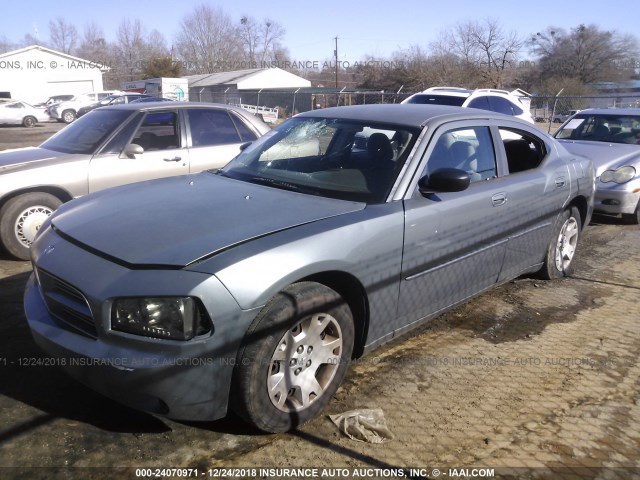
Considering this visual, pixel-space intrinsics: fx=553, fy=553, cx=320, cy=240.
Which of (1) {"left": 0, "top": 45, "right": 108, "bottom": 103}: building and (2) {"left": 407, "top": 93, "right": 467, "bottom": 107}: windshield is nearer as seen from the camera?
(2) {"left": 407, "top": 93, "right": 467, "bottom": 107}: windshield

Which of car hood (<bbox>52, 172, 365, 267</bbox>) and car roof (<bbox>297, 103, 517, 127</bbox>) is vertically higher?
car roof (<bbox>297, 103, 517, 127</bbox>)

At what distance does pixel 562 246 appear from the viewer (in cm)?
538

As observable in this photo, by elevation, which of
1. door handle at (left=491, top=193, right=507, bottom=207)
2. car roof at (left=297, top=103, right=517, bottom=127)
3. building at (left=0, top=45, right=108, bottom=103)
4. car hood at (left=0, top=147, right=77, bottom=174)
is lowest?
door handle at (left=491, top=193, right=507, bottom=207)

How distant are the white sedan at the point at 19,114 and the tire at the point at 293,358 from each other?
3156cm

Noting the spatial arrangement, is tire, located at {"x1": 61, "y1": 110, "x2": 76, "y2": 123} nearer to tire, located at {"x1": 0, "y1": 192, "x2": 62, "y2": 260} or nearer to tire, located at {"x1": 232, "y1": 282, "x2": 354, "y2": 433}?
tire, located at {"x1": 0, "y1": 192, "x2": 62, "y2": 260}

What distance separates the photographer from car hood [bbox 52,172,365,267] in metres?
2.72

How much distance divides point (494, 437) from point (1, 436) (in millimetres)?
2566

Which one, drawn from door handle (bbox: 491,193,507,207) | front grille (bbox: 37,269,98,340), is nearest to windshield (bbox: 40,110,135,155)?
front grille (bbox: 37,269,98,340)

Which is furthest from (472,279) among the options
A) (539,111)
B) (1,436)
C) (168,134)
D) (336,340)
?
(539,111)

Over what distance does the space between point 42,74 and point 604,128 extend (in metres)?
49.5

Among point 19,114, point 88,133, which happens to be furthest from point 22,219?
point 19,114

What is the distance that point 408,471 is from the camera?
2686 millimetres

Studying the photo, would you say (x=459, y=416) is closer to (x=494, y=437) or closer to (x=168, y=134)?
(x=494, y=437)

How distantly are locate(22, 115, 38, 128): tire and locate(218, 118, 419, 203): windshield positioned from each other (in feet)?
98.5
